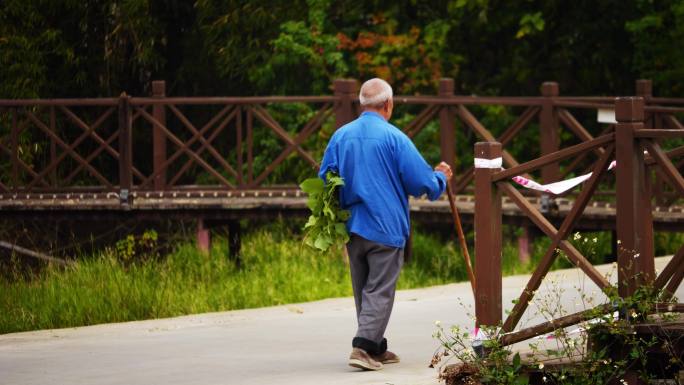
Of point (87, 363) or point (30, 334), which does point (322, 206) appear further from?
point (30, 334)

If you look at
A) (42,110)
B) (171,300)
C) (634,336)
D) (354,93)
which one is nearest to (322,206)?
(634,336)

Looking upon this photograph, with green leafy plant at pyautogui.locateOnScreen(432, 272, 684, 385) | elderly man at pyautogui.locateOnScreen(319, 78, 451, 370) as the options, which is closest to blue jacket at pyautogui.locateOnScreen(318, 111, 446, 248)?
elderly man at pyautogui.locateOnScreen(319, 78, 451, 370)

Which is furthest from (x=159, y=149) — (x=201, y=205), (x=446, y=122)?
(x=446, y=122)

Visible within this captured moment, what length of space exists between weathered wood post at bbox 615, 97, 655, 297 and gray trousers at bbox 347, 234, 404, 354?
58.3 inches

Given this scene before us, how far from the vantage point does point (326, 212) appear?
8500 mm

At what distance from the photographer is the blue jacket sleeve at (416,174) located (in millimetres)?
8406

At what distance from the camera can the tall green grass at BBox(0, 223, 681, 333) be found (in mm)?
12047

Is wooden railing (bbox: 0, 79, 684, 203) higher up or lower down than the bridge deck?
higher up

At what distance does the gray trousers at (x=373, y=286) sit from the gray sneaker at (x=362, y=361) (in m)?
0.04

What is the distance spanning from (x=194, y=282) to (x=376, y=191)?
6.37 metres

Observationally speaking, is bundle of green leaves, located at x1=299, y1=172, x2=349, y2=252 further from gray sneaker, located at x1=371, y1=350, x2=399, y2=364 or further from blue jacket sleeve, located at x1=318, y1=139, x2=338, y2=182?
gray sneaker, located at x1=371, y1=350, x2=399, y2=364

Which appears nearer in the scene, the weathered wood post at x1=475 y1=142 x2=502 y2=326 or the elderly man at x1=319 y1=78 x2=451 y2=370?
the weathered wood post at x1=475 y1=142 x2=502 y2=326

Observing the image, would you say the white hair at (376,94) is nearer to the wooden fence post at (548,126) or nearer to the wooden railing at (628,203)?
the wooden railing at (628,203)

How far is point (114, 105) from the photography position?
16.4 metres
